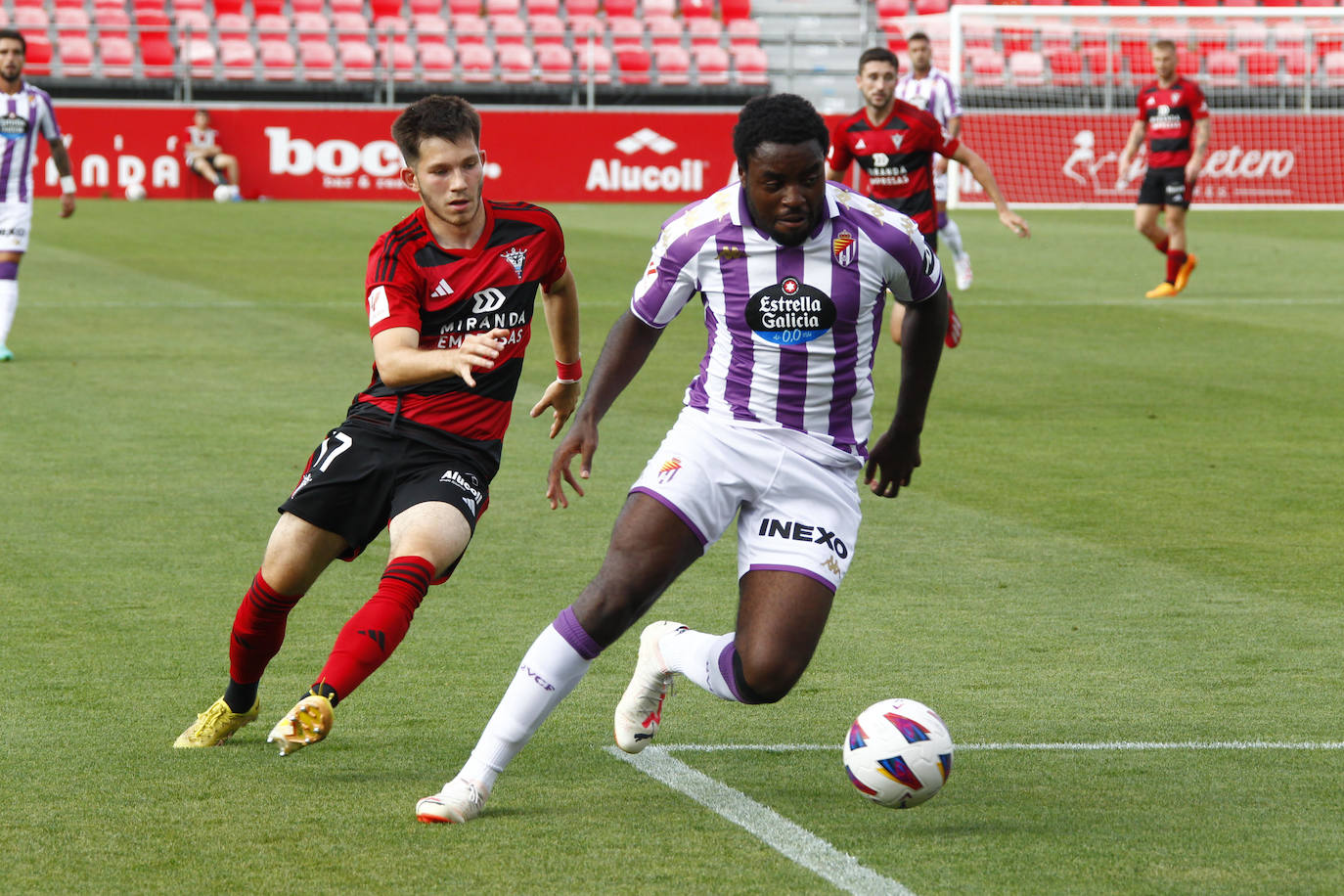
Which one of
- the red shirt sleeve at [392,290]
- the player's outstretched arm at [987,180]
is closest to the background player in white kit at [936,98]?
the player's outstretched arm at [987,180]

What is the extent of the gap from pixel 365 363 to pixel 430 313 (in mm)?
8186

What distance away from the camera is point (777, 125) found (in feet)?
14.0

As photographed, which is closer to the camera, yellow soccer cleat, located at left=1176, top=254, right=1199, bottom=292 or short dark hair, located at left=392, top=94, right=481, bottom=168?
short dark hair, located at left=392, top=94, right=481, bottom=168

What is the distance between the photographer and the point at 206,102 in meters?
32.6

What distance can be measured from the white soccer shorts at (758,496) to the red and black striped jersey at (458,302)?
0.65 meters

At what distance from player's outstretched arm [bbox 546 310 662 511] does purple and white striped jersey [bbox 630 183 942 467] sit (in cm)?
5

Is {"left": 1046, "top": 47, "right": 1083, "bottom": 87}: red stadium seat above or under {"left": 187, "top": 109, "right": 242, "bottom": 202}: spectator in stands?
above

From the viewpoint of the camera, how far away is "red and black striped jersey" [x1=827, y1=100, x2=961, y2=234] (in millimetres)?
12344

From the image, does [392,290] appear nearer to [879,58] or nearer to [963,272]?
[879,58]

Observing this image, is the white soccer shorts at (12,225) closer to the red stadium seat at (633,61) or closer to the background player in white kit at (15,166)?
the background player in white kit at (15,166)

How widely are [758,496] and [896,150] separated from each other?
27.2 ft

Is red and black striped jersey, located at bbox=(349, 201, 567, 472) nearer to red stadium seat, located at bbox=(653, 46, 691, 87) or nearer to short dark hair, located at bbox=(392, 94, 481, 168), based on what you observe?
short dark hair, located at bbox=(392, 94, 481, 168)

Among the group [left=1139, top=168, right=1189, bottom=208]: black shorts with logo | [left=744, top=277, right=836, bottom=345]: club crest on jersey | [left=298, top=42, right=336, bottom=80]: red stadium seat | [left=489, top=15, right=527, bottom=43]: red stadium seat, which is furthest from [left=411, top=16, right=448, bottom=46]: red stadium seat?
[left=744, top=277, right=836, bottom=345]: club crest on jersey

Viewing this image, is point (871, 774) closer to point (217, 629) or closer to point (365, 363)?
point (217, 629)
